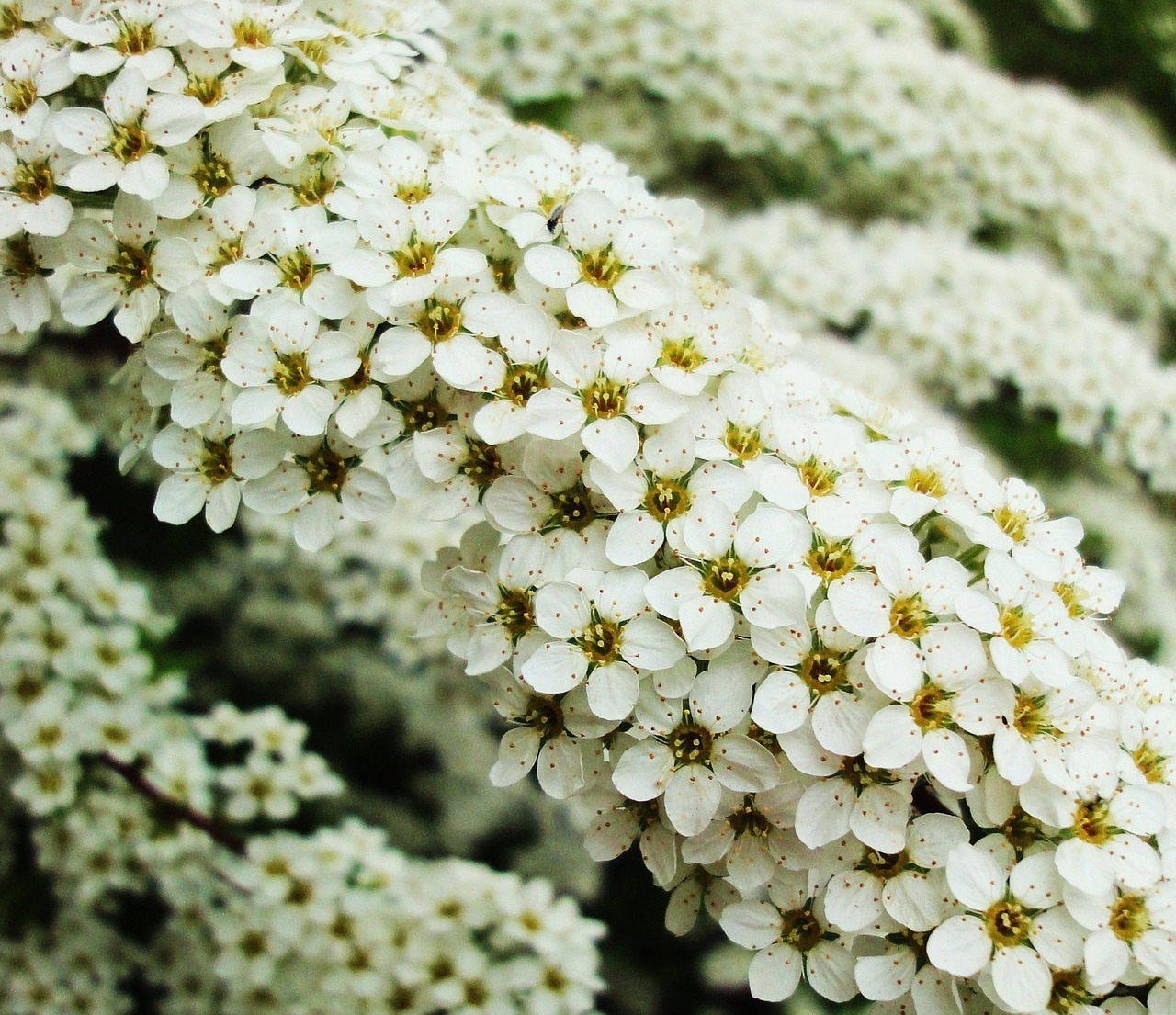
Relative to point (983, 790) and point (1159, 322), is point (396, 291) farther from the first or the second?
point (1159, 322)

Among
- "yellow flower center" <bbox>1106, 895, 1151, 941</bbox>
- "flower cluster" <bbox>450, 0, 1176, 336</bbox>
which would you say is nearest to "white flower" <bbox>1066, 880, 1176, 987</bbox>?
"yellow flower center" <bbox>1106, 895, 1151, 941</bbox>

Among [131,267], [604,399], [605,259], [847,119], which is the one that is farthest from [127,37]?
[847,119]

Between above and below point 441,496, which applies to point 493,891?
below

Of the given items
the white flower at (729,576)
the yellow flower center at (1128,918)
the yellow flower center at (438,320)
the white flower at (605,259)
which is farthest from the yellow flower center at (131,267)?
the yellow flower center at (1128,918)

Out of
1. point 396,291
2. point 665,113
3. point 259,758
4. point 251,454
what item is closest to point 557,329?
point 396,291

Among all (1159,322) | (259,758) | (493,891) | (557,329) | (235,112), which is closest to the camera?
(557,329)

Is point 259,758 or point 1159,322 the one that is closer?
point 259,758

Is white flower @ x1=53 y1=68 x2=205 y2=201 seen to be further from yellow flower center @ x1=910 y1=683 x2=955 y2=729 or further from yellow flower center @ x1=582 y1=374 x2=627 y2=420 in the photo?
yellow flower center @ x1=910 y1=683 x2=955 y2=729

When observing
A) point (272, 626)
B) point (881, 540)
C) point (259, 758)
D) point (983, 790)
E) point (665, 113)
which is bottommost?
point (272, 626)

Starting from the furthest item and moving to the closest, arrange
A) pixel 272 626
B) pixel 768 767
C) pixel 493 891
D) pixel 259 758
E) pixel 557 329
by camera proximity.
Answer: pixel 272 626
pixel 259 758
pixel 493 891
pixel 557 329
pixel 768 767
